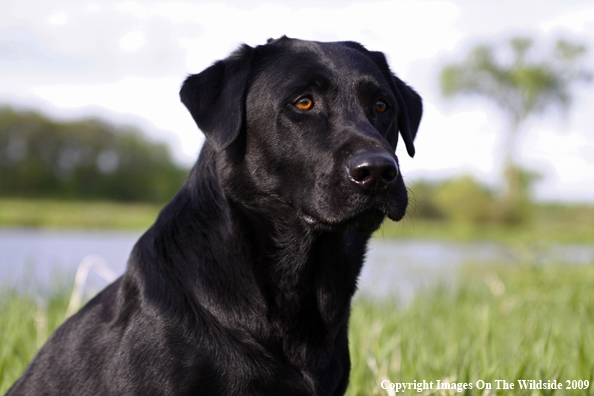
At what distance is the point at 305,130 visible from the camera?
2264 millimetres

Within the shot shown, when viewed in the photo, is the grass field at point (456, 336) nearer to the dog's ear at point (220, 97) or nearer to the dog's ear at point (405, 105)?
the dog's ear at point (405, 105)

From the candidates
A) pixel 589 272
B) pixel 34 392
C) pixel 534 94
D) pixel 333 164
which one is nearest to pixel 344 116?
pixel 333 164

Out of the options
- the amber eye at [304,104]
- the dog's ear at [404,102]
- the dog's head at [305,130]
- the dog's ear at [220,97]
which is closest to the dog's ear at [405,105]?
the dog's ear at [404,102]

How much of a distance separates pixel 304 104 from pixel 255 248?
0.73 m

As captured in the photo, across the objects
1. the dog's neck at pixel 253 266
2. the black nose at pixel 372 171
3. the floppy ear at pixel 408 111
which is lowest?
the dog's neck at pixel 253 266

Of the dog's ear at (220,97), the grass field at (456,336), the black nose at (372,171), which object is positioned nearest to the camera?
the black nose at (372,171)

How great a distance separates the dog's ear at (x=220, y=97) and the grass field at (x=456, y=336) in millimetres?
1832

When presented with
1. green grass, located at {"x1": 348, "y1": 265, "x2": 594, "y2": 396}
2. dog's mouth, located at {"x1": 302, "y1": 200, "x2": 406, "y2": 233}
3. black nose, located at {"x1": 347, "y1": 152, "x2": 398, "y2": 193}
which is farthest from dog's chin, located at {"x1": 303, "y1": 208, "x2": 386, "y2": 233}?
green grass, located at {"x1": 348, "y1": 265, "x2": 594, "y2": 396}

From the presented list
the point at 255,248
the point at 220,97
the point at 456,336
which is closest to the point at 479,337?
the point at 456,336

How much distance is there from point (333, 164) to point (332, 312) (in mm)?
720

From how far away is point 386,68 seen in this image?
2.96 metres

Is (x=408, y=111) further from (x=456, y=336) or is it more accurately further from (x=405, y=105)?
(x=456, y=336)

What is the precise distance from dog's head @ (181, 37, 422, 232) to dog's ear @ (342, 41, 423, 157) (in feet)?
0.90

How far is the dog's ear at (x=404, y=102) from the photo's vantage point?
284 cm
